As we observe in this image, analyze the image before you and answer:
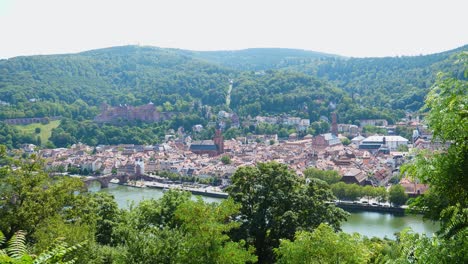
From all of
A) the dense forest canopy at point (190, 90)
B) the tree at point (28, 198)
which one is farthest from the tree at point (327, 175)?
the dense forest canopy at point (190, 90)

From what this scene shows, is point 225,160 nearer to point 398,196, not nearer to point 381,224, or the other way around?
point 398,196

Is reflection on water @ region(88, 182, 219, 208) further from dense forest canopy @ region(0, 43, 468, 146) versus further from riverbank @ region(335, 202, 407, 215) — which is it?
dense forest canopy @ region(0, 43, 468, 146)

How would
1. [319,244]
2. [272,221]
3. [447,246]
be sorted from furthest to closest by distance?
[272,221]
[319,244]
[447,246]

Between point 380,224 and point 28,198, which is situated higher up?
point 28,198

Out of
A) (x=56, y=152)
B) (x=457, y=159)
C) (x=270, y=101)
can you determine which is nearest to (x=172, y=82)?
(x=270, y=101)

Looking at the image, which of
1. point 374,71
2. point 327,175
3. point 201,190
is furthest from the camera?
point 374,71

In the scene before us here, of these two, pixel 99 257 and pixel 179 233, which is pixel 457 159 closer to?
pixel 179 233

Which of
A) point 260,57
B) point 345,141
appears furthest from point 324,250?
point 260,57

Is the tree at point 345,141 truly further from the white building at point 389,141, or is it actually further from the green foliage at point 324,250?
the green foliage at point 324,250
